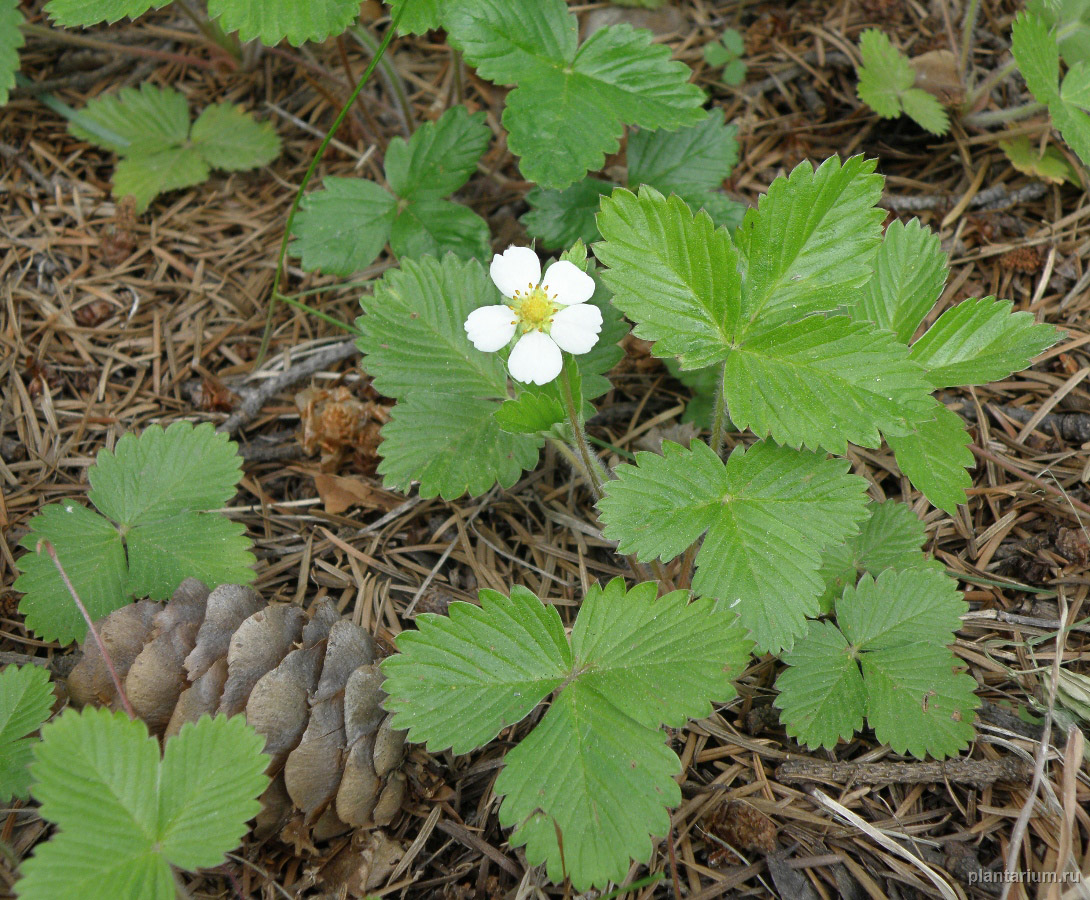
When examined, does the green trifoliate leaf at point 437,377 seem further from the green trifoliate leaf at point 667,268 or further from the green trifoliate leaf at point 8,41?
the green trifoliate leaf at point 8,41

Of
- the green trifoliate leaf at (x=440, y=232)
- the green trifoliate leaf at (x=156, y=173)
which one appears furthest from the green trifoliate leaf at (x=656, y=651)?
the green trifoliate leaf at (x=156, y=173)

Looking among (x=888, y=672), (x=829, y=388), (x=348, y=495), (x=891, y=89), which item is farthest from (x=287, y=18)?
(x=888, y=672)

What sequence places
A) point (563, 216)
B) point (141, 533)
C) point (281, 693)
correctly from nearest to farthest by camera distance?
point (281, 693) → point (141, 533) → point (563, 216)

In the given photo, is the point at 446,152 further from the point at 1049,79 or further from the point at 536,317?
the point at 1049,79

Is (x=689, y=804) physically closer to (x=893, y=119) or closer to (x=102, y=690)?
(x=102, y=690)

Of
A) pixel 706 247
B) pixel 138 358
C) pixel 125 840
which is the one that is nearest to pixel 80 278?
pixel 138 358

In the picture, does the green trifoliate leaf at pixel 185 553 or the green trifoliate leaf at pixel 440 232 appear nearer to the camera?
the green trifoliate leaf at pixel 185 553
